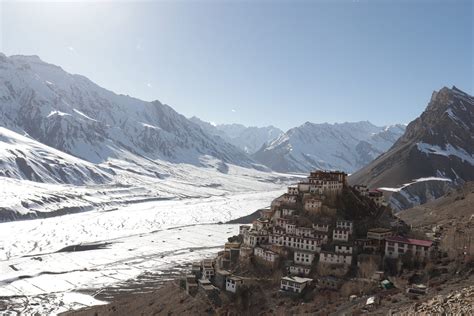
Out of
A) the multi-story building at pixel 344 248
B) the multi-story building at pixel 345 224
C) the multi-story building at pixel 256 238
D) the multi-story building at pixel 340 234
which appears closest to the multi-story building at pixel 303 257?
the multi-story building at pixel 344 248

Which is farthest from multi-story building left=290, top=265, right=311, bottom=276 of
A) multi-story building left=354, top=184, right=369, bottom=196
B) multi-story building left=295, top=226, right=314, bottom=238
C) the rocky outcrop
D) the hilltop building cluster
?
the rocky outcrop

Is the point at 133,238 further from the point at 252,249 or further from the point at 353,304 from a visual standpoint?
the point at 353,304

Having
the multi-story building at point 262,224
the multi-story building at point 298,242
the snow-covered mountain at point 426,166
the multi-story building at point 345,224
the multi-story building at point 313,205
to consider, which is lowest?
the multi-story building at point 298,242

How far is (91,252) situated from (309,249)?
73.8 m

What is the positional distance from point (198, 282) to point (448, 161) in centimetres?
15211

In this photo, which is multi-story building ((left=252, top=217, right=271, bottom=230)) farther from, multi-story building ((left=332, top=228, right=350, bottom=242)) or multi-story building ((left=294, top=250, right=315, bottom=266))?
multi-story building ((left=332, top=228, right=350, bottom=242))

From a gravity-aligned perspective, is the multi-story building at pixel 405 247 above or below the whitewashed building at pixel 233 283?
above

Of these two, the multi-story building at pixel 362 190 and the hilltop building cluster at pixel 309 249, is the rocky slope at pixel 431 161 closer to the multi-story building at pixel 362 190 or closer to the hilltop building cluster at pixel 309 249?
the multi-story building at pixel 362 190

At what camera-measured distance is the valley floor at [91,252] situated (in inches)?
3194

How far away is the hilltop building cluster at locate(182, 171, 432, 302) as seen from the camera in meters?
57.9

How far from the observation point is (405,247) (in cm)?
5906

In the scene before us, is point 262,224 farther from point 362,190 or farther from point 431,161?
point 431,161

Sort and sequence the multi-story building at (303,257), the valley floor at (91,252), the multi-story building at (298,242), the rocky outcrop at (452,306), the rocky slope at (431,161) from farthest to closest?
1. the rocky slope at (431,161)
2. the valley floor at (91,252)
3. the multi-story building at (298,242)
4. the multi-story building at (303,257)
5. the rocky outcrop at (452,306)

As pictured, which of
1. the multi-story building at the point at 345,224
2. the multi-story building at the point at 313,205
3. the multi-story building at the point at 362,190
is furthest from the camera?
the multi-story building at the point at 362,190
